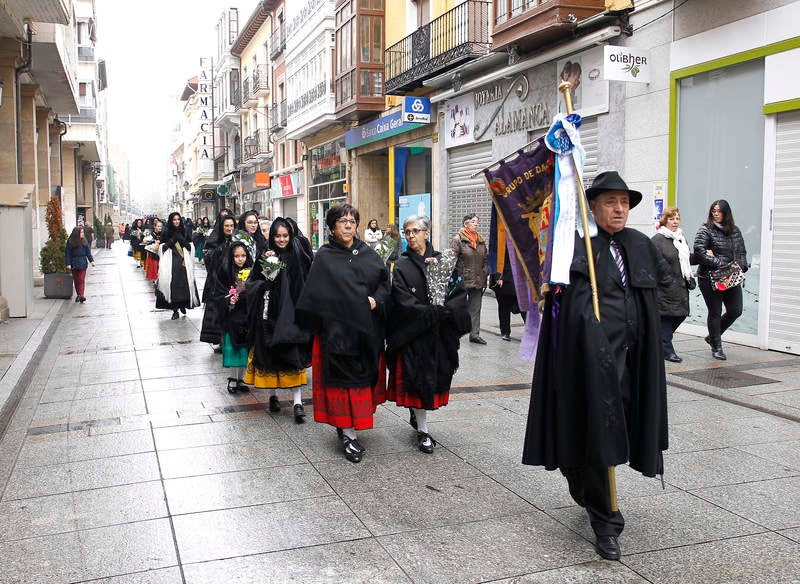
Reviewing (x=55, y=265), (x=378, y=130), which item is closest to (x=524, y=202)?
(x=55, y=265)

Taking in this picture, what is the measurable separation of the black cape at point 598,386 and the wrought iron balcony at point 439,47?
14515 millimetres

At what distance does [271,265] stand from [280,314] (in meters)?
0.45

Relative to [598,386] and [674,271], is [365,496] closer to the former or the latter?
[598,386]

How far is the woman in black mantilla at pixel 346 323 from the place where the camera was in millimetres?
5504

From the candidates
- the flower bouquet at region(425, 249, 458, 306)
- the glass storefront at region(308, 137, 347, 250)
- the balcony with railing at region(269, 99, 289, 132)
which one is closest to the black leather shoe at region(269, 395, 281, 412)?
the flower bouquet at region(425, 249, 458, 306)

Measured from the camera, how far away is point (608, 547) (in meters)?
3.86

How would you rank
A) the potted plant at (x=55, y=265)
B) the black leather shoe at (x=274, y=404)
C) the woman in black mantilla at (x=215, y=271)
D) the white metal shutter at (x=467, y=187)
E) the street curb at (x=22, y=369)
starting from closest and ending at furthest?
the black leather shoe at (x=274, y=404) < the street curb at (x=22, y=369) < the woman in black mantilla at (x=215, y=271) < the potted plant at (x=55, y=265) < the white metal shutter at (x=467, y=187)

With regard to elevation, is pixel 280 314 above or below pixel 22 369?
above

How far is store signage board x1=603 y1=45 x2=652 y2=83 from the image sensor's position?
468 inches

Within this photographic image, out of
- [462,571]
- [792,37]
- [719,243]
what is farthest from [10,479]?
[792,37]

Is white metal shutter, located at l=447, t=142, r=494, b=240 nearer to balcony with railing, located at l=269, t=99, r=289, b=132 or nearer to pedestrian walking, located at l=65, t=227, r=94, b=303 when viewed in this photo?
pedestrian walking, located at l=65, t=227, r=94, b=303

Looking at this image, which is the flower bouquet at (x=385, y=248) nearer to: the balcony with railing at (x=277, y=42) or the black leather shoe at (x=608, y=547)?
the black leather shoe at (x=608, y=547)

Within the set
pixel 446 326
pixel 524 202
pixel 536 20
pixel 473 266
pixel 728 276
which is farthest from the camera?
pixel 536 20

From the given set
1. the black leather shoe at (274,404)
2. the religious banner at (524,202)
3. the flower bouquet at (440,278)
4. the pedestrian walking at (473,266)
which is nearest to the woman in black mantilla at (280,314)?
the black leather shoe at (274,404)
